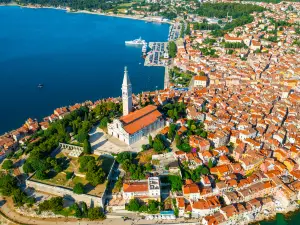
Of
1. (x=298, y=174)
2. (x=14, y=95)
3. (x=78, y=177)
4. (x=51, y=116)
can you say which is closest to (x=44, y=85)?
(x=14, y=95)

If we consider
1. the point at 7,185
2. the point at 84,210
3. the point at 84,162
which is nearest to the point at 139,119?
the point at 84,162

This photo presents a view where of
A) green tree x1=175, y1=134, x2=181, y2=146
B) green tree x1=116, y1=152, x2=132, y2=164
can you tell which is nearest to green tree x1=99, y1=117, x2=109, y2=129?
green tree x1=116, y1=152, x2=132, y2=164

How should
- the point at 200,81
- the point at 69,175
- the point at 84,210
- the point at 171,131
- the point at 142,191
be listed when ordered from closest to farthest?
the point at 84,210
the point at 142,191
the point at 69,175
the point at 171,131
the point at 200,81

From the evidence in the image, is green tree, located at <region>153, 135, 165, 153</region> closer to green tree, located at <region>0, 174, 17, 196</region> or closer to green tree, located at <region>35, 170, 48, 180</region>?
green tree, located at <region>35, 170, 48, 180</region>

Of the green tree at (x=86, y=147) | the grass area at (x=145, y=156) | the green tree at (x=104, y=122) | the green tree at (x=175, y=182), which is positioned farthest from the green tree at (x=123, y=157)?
the green tree at (x=104, y=122)

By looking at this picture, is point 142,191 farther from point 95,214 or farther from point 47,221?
point 47,221
